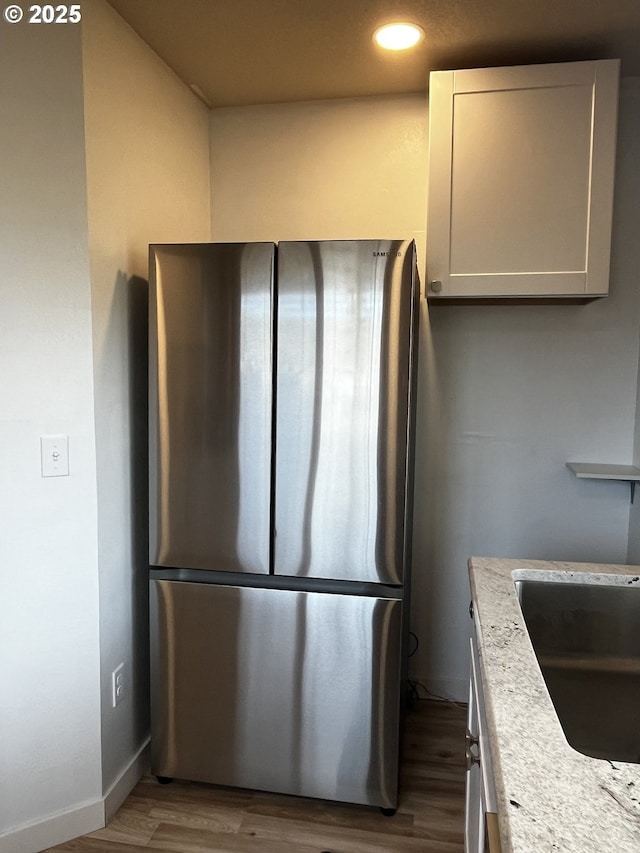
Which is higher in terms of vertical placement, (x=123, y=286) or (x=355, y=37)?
(x=355, y=37)

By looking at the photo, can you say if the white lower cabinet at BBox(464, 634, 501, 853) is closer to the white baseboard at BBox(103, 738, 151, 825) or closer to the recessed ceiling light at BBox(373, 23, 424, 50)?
the white baseboard at BBox(103, 738, 151, 825)

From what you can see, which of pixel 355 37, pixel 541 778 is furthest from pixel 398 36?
pixel 541 778

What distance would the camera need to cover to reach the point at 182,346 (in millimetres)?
1830

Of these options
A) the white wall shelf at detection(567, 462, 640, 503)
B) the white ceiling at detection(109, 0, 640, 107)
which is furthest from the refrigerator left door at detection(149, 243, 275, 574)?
the white wall shelf at detection(567, 462, 640, 503)

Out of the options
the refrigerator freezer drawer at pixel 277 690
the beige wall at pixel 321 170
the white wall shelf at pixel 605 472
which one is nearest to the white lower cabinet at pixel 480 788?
the refrigerator freezer drawer at pixel 277 690

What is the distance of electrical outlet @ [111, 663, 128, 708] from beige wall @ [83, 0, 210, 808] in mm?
25

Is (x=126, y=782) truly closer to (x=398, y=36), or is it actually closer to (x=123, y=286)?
(x=123, y=286)

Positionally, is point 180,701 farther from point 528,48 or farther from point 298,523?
point 528,48

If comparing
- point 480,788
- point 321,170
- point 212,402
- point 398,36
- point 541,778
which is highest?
point 398,36

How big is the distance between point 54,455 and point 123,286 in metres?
0.57

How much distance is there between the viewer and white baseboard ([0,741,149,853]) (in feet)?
5.50

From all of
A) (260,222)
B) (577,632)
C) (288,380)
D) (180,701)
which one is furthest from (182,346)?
(577,632)

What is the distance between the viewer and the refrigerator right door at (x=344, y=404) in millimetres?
1719

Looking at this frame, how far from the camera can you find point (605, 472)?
216 cm
